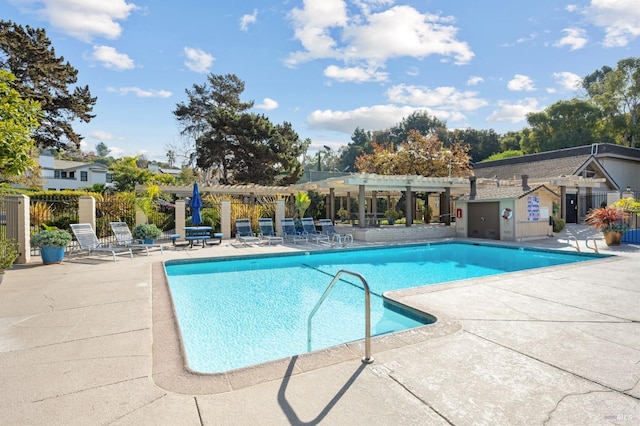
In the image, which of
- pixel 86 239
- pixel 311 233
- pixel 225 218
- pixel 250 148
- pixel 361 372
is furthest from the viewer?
pixel 250 148

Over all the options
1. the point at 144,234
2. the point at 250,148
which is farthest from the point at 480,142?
the point at 144,234

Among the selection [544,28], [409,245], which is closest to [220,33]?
[409,245]

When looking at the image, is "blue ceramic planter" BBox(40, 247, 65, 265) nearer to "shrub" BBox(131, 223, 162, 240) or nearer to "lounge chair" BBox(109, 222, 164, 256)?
"lounge chair" BBox(109, 222, 164, 256)

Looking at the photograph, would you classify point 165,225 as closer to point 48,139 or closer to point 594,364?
point 48,139

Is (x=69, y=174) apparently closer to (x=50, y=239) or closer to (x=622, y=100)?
(x=50, y=239)

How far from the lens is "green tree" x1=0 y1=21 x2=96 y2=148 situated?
18.1 metres

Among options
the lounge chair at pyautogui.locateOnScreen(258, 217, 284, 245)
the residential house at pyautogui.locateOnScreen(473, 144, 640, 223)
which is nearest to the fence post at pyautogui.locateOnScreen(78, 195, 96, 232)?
the lounge chair at pyautogui.locateOnScreen(258, 217, 284, 245)

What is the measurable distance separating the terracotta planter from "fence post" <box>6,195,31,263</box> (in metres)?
19.6

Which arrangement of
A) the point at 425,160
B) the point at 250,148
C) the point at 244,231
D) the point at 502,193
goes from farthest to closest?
1. the point at 250,148
2. the point at 425,160
3. the point at 502,193
4. the point at 244,231

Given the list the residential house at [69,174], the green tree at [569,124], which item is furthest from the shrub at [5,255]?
the green tree at [569,124]

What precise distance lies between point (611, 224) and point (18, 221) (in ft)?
65.4

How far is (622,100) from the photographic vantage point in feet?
127

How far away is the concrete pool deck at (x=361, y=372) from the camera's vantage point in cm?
271

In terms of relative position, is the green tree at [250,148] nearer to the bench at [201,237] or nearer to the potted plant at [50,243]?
the bench at [201,237]
